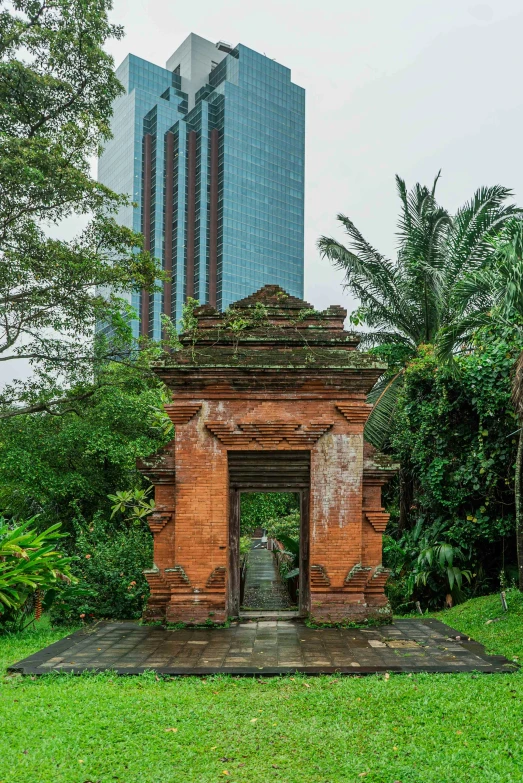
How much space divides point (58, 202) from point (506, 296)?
28.5ft

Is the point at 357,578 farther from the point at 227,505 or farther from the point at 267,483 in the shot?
the point at 227,505

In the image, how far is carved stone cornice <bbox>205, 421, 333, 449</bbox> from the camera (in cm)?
886

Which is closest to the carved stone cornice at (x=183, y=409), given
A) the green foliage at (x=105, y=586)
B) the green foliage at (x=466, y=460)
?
the green foliage at (x=105, y=586)

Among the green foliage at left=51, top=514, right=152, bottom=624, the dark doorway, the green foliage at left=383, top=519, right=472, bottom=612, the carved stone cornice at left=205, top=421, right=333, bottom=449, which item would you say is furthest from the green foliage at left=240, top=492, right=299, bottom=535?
the carved stone cornice at left=205, top=421, right=333, bottom=449

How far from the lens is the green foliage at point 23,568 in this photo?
8391 mm

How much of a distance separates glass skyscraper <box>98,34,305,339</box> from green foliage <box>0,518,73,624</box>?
55.5 metres

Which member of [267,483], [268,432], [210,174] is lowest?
[267,483]

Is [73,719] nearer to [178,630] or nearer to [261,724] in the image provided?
[261,724]

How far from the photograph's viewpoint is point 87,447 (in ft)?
39.7

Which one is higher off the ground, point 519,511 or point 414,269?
point 414,269

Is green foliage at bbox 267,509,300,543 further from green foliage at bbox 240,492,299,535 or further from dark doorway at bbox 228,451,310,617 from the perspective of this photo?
dark doorway at bbox 228,451,310,617

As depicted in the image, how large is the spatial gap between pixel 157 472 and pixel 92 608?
2.30 meters

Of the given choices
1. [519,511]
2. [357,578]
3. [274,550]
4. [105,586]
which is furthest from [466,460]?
[105,586]

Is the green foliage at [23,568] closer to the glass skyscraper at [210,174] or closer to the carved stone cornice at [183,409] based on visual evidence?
the carved stone cornice at [183,409]
